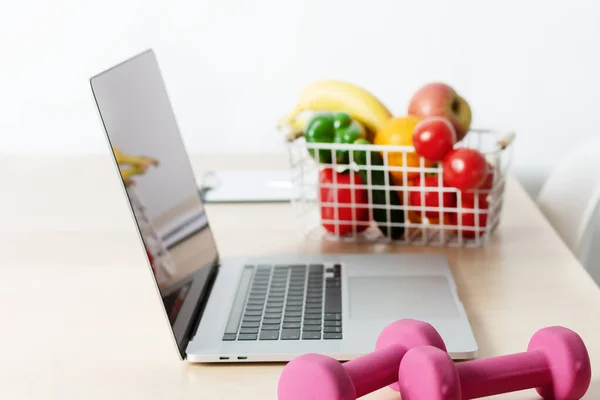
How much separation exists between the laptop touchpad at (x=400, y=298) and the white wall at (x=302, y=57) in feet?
2.66

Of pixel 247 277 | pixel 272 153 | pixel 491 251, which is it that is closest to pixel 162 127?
pixel 247 277

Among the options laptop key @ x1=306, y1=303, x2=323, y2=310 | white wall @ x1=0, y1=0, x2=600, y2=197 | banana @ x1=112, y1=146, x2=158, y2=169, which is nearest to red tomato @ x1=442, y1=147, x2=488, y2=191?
laptop key @ x1=306, y1=303, x2=323, y2=310

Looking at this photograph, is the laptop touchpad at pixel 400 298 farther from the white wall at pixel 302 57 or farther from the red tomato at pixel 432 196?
the white wall at pixel 302 57

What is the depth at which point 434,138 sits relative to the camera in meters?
0.98

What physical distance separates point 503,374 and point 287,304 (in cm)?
29

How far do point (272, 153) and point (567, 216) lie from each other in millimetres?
646

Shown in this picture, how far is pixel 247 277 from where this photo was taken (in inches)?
37.2

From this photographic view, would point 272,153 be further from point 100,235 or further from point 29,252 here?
point 29,252

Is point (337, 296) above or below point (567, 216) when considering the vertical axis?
above

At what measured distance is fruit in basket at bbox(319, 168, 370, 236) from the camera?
1054 mm

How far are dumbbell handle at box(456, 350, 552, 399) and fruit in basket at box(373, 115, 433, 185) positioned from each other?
1.38 ft

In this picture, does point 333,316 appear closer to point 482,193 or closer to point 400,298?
point 400,298

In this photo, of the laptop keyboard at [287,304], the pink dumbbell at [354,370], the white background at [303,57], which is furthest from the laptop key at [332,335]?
the white background at [303,57]

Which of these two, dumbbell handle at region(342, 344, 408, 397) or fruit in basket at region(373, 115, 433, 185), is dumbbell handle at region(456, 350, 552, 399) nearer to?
dumbbell handle at region(342, 344, 408, 397)
